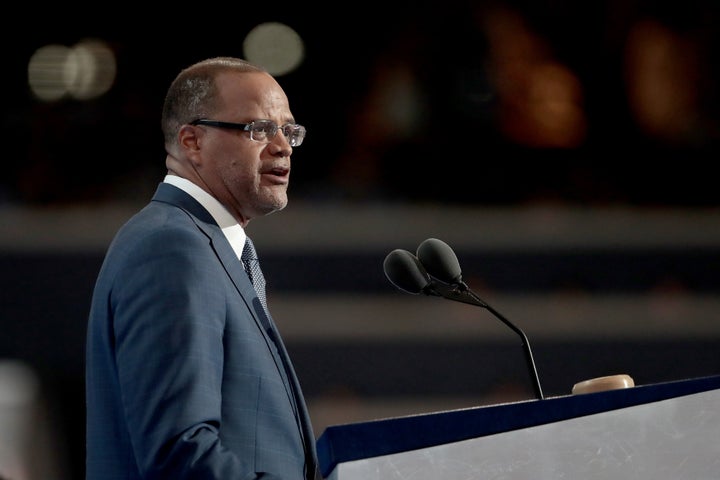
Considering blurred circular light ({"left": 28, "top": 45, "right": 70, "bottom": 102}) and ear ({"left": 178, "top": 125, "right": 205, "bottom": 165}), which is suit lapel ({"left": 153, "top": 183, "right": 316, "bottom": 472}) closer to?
ear ({"left": 178, "top": 125, "right": 205, "bottom": 165})

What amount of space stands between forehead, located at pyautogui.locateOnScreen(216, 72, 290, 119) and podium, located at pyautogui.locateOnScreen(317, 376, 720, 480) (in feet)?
2.52

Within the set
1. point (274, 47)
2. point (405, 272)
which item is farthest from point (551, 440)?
point (274, 47)

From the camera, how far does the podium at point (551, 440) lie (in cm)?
126

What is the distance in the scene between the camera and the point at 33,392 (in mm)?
3281

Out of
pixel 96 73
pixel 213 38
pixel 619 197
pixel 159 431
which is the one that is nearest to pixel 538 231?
pixel 619 197

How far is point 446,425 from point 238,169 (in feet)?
2.45

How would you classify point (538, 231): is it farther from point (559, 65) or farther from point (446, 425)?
point (446, 425)

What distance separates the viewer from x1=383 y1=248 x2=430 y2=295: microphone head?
1.83 metres

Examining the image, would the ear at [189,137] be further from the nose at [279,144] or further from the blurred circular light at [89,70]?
the blurred circular light at [89,70]

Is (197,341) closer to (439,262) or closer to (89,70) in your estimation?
(439,262)

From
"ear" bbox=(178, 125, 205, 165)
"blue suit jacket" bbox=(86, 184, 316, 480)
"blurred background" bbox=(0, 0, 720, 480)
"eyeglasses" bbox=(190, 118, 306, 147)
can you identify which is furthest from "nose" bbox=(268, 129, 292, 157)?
"blurred background" bbox=(0, 0, 720, 480)

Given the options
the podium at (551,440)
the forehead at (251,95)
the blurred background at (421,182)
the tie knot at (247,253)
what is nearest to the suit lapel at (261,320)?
the tie knot at (247,253)

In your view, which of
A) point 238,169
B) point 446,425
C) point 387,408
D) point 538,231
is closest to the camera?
point 446,425

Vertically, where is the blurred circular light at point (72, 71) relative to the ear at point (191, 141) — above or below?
below
